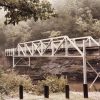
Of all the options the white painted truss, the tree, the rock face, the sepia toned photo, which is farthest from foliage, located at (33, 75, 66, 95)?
the rock face

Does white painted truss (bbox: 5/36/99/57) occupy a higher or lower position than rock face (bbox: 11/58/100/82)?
higher

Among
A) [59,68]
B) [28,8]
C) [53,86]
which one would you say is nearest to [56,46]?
[53,86]

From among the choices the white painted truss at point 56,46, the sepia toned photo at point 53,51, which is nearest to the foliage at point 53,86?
the sepia toned photo at point 53,51

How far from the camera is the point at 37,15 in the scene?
41.4 ft

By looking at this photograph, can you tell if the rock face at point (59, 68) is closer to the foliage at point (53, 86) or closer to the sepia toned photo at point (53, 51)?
the sepia toned photo at point (53, 51)

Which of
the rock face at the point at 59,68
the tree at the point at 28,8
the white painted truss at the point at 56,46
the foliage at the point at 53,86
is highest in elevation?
the tree at the point at 28,8

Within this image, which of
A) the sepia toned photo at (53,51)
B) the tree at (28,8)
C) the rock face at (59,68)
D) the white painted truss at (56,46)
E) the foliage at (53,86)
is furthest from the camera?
the rock face at (59,68)

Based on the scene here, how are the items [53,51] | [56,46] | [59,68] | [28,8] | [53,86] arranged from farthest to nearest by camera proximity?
1. [59,68]
2. [56,46]
3. [53,51]
4. [53,86]
5. [28,8]

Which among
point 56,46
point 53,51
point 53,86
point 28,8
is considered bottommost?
point 53,86

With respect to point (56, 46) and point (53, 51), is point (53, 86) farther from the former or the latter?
point (56, 46)

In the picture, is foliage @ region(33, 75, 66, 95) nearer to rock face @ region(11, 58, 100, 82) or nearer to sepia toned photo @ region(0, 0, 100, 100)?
sepia toned photo @ region(0, 0, 100, 100)

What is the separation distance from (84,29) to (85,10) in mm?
6572

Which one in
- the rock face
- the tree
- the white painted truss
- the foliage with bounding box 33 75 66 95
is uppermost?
the tree

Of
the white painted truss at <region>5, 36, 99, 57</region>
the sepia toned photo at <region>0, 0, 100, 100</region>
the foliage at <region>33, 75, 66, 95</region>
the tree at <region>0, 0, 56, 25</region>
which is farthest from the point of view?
the white painted truss at <region>5, 36, 99, 57</region>
